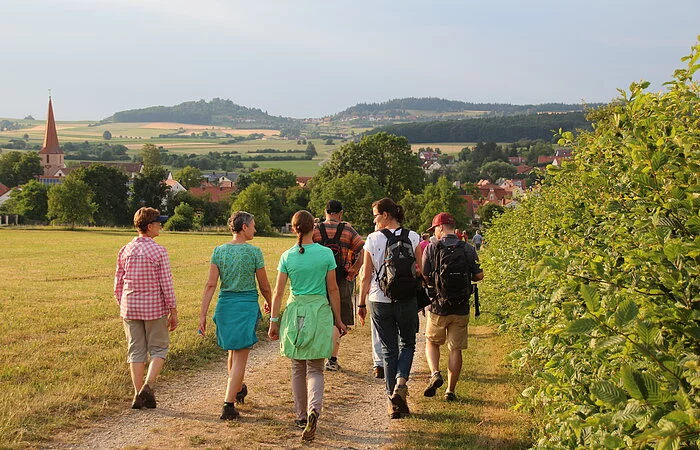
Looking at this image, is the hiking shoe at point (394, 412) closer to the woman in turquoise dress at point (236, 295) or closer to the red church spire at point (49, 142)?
the woman in turquoise dress at point (236, 295)

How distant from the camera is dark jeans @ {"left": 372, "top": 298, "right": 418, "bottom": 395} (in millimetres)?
8320

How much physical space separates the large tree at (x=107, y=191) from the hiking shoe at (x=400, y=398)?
81819 millimetres

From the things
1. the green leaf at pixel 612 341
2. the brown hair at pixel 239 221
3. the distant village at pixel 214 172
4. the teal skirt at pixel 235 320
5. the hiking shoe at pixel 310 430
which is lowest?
the distant village at pixel 214 172

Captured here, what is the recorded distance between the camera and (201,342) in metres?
11.8

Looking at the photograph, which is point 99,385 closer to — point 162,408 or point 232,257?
point 162,408

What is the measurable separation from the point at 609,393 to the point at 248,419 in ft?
19.7

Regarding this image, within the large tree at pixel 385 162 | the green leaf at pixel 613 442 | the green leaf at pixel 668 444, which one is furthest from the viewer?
the large tree at pixel 385 162

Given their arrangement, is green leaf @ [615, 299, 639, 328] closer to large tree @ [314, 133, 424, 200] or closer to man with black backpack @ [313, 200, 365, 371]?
man with black backpack @ [313, 200, 365, 371]

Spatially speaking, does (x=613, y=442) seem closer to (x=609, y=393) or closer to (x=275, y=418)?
(x=609, y=393)

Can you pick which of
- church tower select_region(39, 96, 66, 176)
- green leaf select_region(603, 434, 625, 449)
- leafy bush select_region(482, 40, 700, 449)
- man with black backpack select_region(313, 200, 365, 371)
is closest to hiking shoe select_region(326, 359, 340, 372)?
man with black backpack select_region(313, 200, 365, 371)

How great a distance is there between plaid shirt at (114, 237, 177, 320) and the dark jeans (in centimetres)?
241

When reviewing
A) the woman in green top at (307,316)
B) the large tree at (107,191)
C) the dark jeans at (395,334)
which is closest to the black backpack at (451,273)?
the dark jeans at (395,334)

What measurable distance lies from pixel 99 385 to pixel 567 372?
6748 millimetres

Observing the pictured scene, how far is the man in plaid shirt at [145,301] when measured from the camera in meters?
8.20
